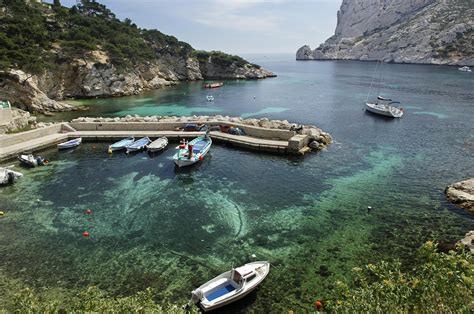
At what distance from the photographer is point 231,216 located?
80.5 ft

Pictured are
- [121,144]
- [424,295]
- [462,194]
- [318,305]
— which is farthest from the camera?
[121,144]

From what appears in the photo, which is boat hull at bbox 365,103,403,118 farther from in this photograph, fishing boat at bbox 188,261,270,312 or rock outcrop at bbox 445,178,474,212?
fishing boat at bbox 188,261,270,312

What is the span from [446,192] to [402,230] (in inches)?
342

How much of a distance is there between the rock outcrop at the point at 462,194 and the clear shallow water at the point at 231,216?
2.93 ft

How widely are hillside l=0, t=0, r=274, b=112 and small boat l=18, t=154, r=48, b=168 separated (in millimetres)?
29957

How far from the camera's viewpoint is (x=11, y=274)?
18.2 meters

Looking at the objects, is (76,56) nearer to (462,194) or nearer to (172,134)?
(172,134)

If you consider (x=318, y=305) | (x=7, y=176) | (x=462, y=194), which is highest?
(x=7, y=176)

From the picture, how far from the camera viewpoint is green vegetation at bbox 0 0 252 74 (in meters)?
64.6

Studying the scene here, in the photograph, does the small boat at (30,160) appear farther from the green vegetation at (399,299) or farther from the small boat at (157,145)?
the green vegetation at (399,299)

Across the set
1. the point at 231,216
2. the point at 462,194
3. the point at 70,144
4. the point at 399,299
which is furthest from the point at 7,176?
the point at 462,194

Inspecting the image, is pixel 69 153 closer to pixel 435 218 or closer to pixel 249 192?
pixel 249 192

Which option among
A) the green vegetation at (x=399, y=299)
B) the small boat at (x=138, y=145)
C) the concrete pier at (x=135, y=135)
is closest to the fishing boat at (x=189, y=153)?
the concrete pier at (x=135, y=135)

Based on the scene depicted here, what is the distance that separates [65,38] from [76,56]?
27.4ft
